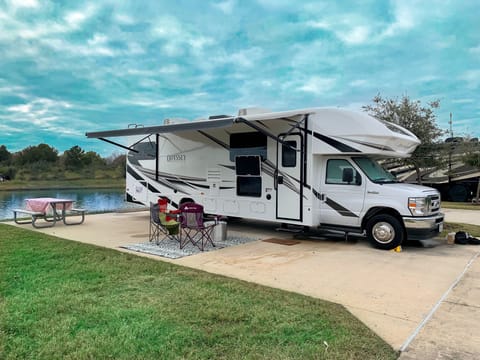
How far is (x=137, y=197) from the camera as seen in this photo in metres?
11.3

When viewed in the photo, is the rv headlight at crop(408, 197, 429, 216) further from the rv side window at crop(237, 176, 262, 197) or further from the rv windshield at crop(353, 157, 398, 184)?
→ the rv side window at crop(237, 176, 262, 197)

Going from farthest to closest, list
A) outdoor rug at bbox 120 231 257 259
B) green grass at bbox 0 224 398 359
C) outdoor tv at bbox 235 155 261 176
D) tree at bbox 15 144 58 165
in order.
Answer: tree at bbox 15 144 58 165 < outdoor tv at bbox 235 155 261 176 < outdoor rug at bbox 120 231 257 259 < green grass at bbox 0 224 398 359

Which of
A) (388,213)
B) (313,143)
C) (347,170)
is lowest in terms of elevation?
(388,213)

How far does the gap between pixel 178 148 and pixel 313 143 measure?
3983 millimetres

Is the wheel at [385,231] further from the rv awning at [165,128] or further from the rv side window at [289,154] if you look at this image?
the rv awning at [165,128]

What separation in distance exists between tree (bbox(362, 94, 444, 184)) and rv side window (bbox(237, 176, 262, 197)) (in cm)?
468

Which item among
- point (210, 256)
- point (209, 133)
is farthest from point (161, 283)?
point (209, 133)

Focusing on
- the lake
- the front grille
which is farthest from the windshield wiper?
the lake

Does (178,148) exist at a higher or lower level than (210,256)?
higher

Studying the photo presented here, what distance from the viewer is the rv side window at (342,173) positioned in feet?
24.6

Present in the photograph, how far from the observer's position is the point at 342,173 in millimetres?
7625

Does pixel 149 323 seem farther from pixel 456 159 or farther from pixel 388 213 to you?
pixel 456 159

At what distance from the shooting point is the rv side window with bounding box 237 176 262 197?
8516 millimetres

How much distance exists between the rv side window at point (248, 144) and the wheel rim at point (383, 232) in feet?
9.09
